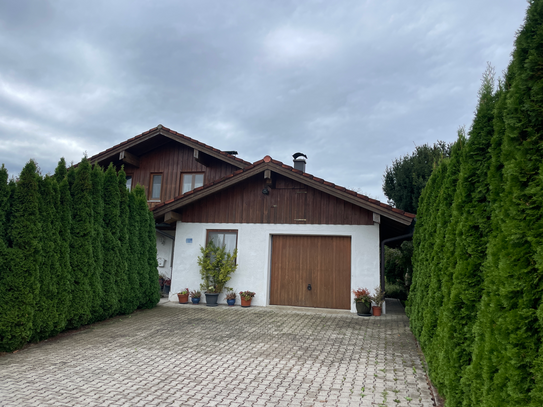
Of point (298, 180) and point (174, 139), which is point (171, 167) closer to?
point (174, 139)

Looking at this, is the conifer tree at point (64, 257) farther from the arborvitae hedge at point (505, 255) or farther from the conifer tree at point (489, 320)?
the conifer tree at point (489, 320)

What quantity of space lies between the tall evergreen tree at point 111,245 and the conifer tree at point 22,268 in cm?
219

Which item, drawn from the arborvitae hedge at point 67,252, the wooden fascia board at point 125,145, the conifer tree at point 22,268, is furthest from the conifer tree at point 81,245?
the wooden fascia board at point 125,145

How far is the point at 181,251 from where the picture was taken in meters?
11.6

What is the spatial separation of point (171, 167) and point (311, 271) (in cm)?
735

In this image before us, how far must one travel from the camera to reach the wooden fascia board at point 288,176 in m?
9.59

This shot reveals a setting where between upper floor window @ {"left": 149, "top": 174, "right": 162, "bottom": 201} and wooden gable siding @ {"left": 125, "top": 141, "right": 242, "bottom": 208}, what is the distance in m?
0.17

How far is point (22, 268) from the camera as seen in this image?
5.79 meters

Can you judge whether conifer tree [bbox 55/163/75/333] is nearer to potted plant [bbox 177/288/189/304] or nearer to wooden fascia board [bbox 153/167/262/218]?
wooden fascia board [bbox 153/167/262/218]

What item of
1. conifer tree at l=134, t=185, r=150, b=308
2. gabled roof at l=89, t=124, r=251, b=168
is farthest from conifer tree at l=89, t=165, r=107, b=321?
Result: gabled roof at l=89, t=124, r=251, b=168

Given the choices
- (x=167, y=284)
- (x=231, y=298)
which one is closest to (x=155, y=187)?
(x=167, y=284)

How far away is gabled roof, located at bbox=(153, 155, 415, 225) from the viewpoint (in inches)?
376

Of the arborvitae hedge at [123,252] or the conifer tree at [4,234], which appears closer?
the conifer tree at [4,234]

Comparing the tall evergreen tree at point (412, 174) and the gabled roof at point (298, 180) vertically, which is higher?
the tall evergreen tree at point (412, 174)
